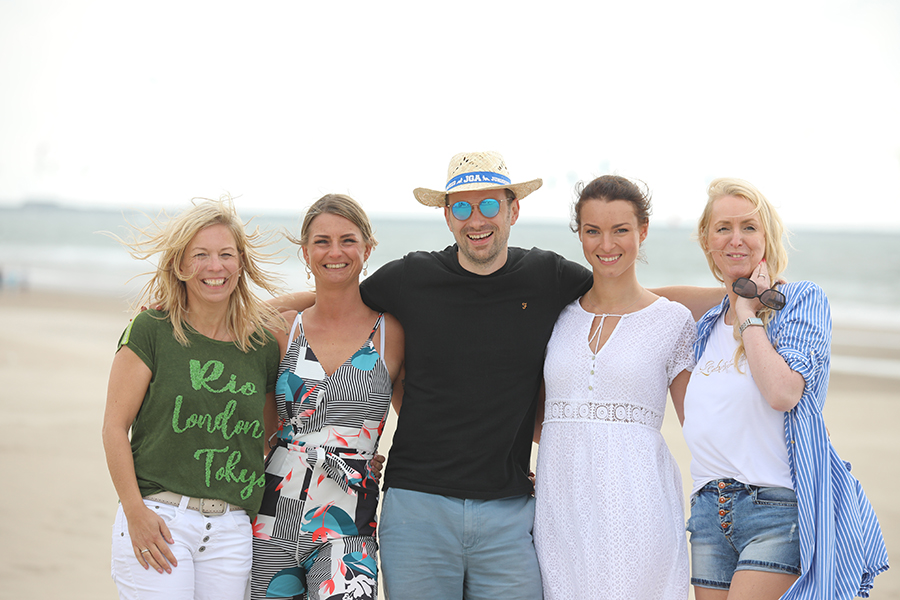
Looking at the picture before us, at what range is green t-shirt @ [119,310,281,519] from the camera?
9.49ft

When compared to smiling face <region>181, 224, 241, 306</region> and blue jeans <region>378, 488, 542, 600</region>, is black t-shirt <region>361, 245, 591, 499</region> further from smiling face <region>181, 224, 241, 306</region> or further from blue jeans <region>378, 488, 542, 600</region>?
smiling face <region>181, 224, 241, 306</region>

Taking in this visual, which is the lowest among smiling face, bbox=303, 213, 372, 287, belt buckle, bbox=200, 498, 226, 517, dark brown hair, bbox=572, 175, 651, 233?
→ belt buckle, bbox=200, 498, 226, 517

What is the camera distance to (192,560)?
2.84m

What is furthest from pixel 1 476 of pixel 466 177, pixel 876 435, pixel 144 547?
pixel 876 435

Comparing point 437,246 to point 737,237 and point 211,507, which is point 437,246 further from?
point 211,507

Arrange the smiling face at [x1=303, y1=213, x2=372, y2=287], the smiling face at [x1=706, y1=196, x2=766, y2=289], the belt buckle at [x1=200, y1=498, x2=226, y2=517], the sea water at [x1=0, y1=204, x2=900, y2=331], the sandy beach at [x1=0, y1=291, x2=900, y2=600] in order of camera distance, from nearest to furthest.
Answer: the belt buckle at [x1=200, y1=498, x2=226, y2=517] → the smiling face at [x1=706, y1=196, x2=766, y2=289] → the smiling face at [x1=303, y1=213, x2=372, y2=287] → the sandy beach at [x1=0, y1=291, x2=900, y2=600] → the sea water at [x1=0, y1=204, x2=900, y2=331]

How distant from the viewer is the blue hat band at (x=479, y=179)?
3.44m

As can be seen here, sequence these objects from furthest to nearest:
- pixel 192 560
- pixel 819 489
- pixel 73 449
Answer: pixel 73 449 < pixel 192 560 < pixel 819 489

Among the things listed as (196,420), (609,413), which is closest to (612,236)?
(609,413)

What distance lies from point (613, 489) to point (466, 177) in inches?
62.2

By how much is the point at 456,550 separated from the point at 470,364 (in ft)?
2.68

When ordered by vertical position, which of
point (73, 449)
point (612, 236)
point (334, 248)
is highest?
point (612, 236)

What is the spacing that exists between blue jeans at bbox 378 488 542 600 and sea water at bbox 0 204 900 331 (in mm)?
1906

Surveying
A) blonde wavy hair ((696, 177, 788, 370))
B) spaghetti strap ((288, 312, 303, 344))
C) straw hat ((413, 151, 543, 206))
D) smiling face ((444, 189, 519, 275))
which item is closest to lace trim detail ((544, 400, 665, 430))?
blonde wavy hair ((696, 177, 788, 370))
